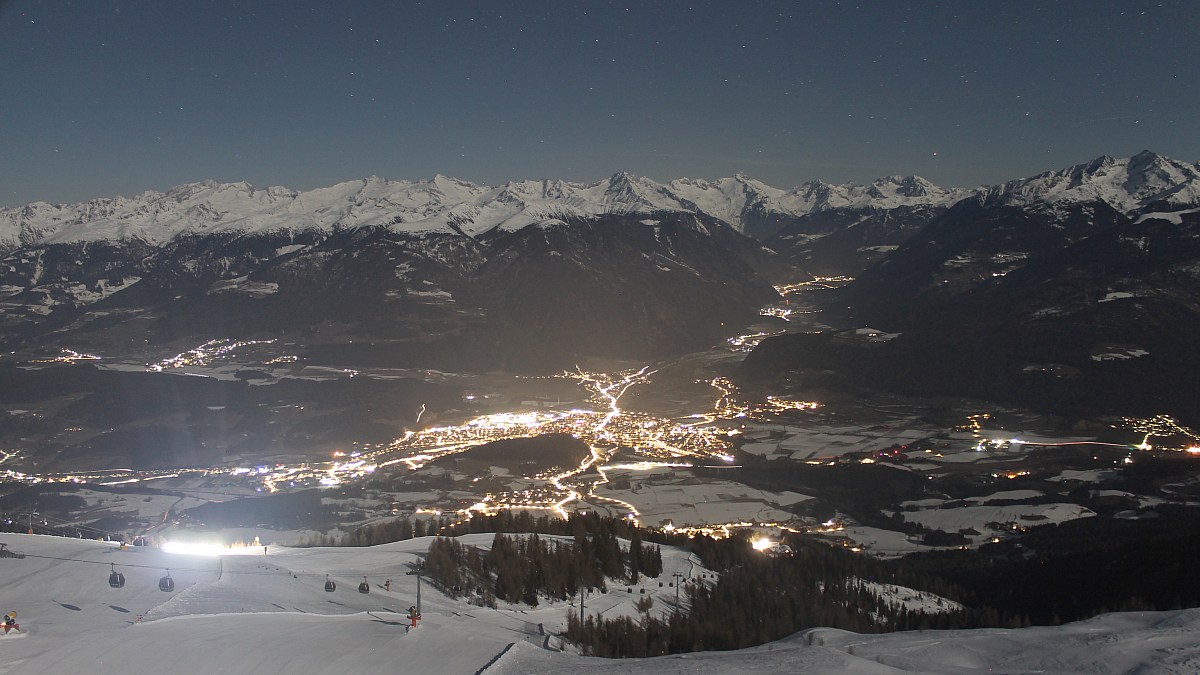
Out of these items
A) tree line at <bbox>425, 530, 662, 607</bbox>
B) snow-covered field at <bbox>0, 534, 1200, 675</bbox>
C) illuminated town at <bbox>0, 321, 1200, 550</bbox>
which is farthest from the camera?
illuminated town at <bbox>0, 321, 1200, 550</bbox>

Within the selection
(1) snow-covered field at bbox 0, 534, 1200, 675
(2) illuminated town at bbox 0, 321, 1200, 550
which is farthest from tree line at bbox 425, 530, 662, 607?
(2) illuminated town at bbox 0, 321, 1200, 550

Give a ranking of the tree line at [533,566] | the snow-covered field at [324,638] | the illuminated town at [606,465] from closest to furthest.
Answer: the snow-covered field at [324,638], the tree line at [533,566], the illuminated town at [606,465]

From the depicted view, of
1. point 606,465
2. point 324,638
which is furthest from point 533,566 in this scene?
point 606,465

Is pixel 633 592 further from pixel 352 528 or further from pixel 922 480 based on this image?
pixel 922 480

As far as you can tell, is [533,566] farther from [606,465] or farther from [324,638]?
[606,465]

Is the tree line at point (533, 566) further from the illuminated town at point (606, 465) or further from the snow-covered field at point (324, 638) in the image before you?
the illuminated town at point (606, 465)

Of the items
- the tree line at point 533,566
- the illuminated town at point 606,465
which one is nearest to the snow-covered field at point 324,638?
the tree line at point 533,566

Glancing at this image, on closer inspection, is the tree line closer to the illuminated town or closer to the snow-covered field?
the snow-covered field

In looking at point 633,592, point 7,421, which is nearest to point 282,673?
point 633,592
